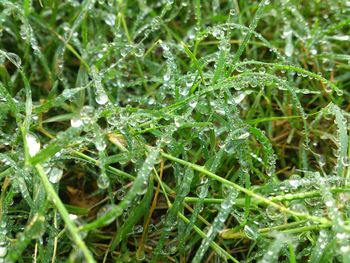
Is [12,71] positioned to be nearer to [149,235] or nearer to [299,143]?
[149,235]

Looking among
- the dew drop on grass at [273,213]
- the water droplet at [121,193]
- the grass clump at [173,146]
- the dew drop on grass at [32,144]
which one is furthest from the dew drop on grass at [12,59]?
the dew drop on grass at [273,213]

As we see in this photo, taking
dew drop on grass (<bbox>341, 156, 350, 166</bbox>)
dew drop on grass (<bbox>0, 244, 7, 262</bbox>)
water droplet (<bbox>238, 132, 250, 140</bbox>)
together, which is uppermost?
water droplet (<bbox>238, 132, 250, 140</bbox>)

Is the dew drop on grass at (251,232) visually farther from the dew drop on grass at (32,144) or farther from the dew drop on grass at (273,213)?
the dew drop on grass at (32,144)

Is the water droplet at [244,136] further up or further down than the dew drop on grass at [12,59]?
further down

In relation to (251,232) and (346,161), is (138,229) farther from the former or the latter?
(346,161)

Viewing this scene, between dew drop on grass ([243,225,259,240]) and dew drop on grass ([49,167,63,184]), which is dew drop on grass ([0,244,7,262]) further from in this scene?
dew drop on grass ([243,225,259,240])

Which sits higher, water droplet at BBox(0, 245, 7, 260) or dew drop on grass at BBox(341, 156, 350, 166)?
dew drop on grass at BBox(341, 156, 350, 166)

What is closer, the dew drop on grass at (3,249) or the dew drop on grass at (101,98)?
the dew drop on grass at (3,249)

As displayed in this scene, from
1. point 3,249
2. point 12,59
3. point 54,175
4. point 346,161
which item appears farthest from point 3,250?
point 346,161

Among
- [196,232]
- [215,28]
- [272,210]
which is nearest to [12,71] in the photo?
[215,28]

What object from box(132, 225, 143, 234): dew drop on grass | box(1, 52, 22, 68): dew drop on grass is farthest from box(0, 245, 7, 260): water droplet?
box(1, 52, 22, 68): dew drop on grass
